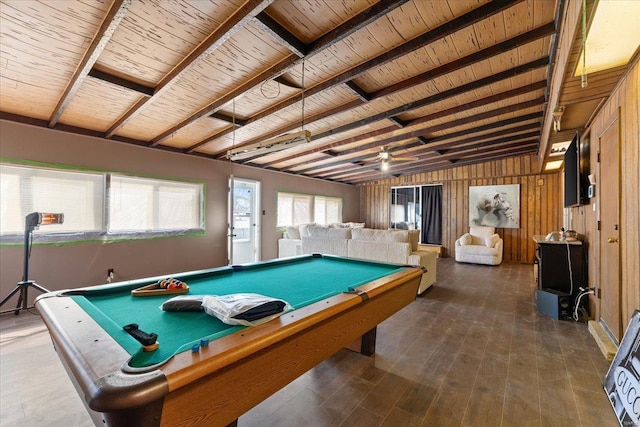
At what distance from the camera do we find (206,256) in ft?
17.3

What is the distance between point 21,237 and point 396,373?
4649 mm

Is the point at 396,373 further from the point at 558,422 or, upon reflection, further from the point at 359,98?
the point at 359,98

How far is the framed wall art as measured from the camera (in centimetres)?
693

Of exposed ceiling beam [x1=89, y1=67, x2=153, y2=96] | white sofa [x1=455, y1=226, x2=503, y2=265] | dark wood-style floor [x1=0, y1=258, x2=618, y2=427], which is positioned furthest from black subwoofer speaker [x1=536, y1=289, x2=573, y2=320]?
exposed ceiling beam [x1=89, y1=67, x2=153, y2=96]

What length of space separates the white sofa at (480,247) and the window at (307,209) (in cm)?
378

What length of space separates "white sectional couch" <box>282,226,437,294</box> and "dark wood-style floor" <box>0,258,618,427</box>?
1.18 meters

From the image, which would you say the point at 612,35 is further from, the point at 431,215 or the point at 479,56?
the point at 431,215

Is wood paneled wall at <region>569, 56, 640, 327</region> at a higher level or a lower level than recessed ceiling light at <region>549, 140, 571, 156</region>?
lower

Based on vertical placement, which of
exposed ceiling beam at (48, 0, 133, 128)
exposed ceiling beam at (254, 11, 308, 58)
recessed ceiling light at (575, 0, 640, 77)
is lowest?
recessed ceiling light at (575, 0, 640, 77)

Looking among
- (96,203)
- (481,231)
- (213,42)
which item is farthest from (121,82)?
(481,231)

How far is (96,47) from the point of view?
2080mm

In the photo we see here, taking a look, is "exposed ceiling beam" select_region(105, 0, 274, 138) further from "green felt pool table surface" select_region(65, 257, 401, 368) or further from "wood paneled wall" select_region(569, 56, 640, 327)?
"wood paneled wall" select_region(569, 56, 640, 327)

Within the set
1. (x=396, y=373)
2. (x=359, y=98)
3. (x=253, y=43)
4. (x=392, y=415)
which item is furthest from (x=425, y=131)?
(x=392, y=415)

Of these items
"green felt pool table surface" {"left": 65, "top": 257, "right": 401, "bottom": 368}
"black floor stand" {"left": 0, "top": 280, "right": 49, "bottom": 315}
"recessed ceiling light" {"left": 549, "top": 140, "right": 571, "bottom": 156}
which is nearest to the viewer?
"green felt pool table surface" {"left": 65, "top": 257, "right": 401, "bottom": 368}
